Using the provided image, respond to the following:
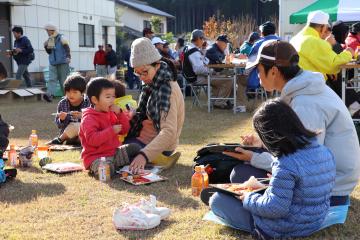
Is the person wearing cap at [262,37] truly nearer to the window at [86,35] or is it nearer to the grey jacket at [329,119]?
the grey jacket at [329,119]

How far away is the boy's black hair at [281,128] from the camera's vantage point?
102 inches

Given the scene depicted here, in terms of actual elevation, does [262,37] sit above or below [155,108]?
above

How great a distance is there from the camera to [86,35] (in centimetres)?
2225

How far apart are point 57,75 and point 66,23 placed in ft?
25.0

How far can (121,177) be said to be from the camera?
4547 millimetres

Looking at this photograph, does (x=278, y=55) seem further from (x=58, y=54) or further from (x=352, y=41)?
(x=58, y=54)

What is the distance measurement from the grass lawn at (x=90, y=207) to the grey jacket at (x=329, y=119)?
1.11ft

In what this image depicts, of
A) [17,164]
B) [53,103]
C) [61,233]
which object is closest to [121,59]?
[53,103]

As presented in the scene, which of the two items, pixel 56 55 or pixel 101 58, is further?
pixel 101 58

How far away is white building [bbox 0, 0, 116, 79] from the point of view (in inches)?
645

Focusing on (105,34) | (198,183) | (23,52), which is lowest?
(198,183)

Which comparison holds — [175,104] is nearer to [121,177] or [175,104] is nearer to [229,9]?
[121,177]

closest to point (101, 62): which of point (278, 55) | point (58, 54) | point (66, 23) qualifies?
point (66, 23)

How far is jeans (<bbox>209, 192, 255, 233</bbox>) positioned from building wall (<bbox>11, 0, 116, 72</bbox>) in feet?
47.3
